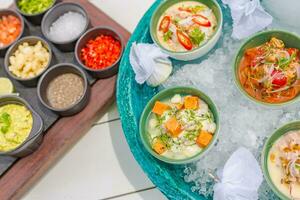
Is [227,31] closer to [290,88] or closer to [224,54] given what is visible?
[224,54]

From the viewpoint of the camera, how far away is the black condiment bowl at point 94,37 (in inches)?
71.8

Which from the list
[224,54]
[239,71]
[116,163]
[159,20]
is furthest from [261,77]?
[116,163]

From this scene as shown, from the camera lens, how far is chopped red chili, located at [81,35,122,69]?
1.87 metres

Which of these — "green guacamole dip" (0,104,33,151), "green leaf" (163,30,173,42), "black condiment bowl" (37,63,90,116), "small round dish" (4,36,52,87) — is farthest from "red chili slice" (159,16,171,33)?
"green guacamole dip" (0,104,33,151)

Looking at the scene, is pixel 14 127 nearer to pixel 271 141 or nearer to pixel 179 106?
pixel 179 106

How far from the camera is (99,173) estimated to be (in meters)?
1.83

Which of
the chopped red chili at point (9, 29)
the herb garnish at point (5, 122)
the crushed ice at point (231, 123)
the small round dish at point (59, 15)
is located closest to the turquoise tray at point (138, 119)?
the crushed ice at point (231, 123)

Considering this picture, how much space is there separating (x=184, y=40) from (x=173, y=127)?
326mm

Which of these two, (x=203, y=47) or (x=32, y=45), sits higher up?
(x=203, y=47)

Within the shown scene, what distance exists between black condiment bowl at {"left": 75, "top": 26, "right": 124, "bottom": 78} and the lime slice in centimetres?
26

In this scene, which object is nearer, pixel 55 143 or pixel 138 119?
pixel 138 119

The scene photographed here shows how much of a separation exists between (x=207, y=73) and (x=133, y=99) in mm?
257

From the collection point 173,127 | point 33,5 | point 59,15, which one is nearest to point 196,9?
point 173,127

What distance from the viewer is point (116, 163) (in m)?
1.84
